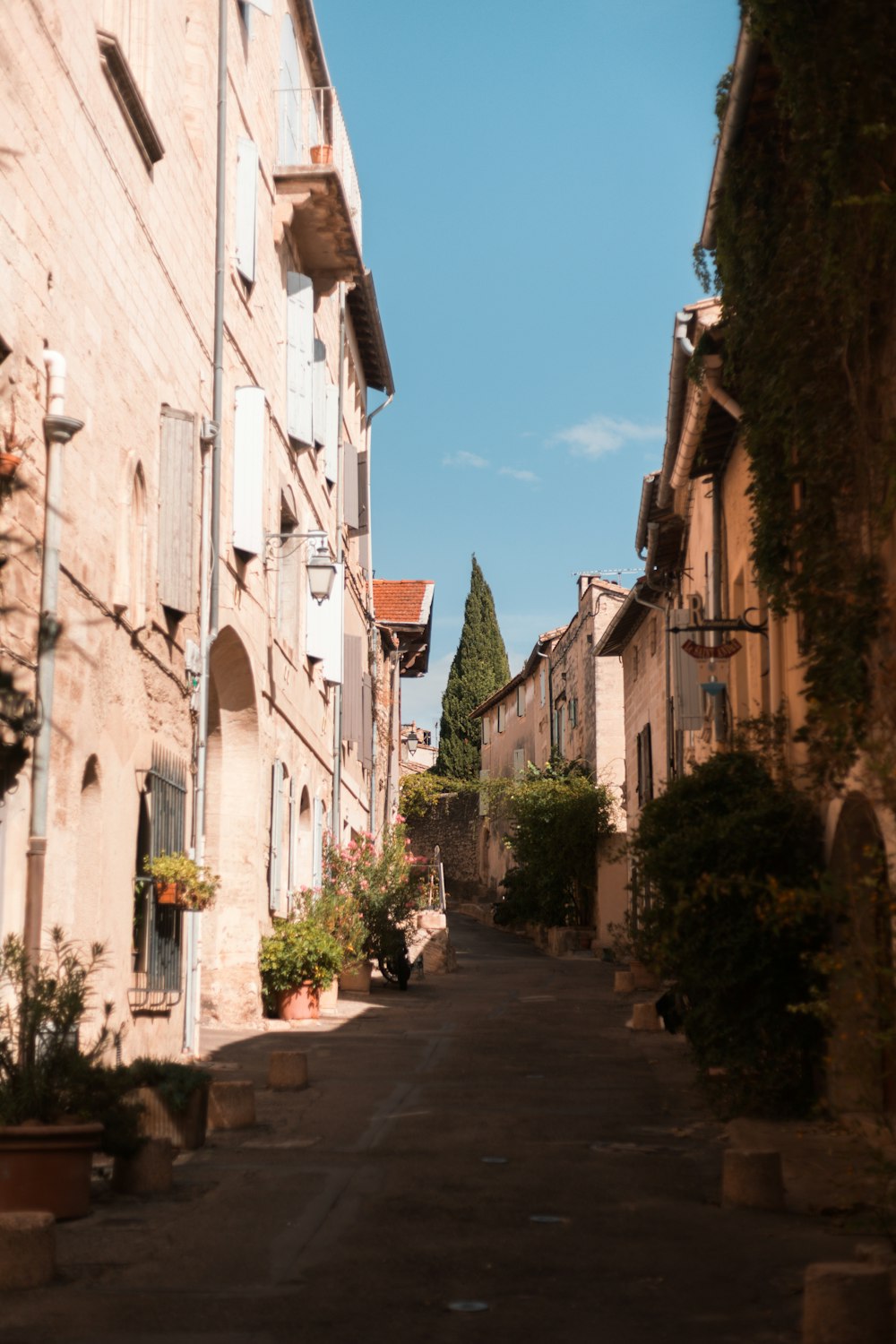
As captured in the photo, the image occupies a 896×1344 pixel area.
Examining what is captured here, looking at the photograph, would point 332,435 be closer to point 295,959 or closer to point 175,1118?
point 295,959

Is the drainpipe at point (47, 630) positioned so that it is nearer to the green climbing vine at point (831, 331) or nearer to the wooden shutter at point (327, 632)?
the green climbing vine at point (831, 331)

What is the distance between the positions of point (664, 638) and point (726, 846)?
11649 mm

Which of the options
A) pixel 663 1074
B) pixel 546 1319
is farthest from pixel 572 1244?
pixel 663 1074

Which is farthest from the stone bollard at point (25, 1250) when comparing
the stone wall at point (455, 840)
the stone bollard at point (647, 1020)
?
the stone wall at point (455, 840)

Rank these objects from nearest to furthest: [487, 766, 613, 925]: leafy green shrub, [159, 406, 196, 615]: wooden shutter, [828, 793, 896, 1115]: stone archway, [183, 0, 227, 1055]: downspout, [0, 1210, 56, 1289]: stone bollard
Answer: [0, 1210, 56, 1289]: stone bollard → [828, 793, 896, 1115]: stone archway → [159, 406, 196, 615]: wooden shutter → [183, 0, 227, 1055]: downspout → [487, 766, 613, 925]: leafy green shrub

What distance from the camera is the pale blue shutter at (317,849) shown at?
765 inches

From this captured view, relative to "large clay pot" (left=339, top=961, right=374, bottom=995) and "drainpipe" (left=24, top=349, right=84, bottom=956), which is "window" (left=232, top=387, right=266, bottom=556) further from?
"large clay pot" (left=339, top=961, right=374, bottom=995)

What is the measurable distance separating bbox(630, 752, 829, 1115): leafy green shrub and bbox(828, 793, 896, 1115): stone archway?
22cm

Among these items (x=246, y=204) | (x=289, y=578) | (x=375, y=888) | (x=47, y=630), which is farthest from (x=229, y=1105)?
(x=375, y=888)

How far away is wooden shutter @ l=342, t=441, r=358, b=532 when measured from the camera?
73.7 feet

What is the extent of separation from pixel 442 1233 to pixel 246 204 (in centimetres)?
1055

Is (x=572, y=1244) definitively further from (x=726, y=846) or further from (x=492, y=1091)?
(x=492, y=1091)

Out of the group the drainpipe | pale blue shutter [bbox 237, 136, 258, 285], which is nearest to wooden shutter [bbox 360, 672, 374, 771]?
pale blue shutter [bbox 237, 136, 258, 285]

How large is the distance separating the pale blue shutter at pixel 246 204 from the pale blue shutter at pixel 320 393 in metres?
3.66
